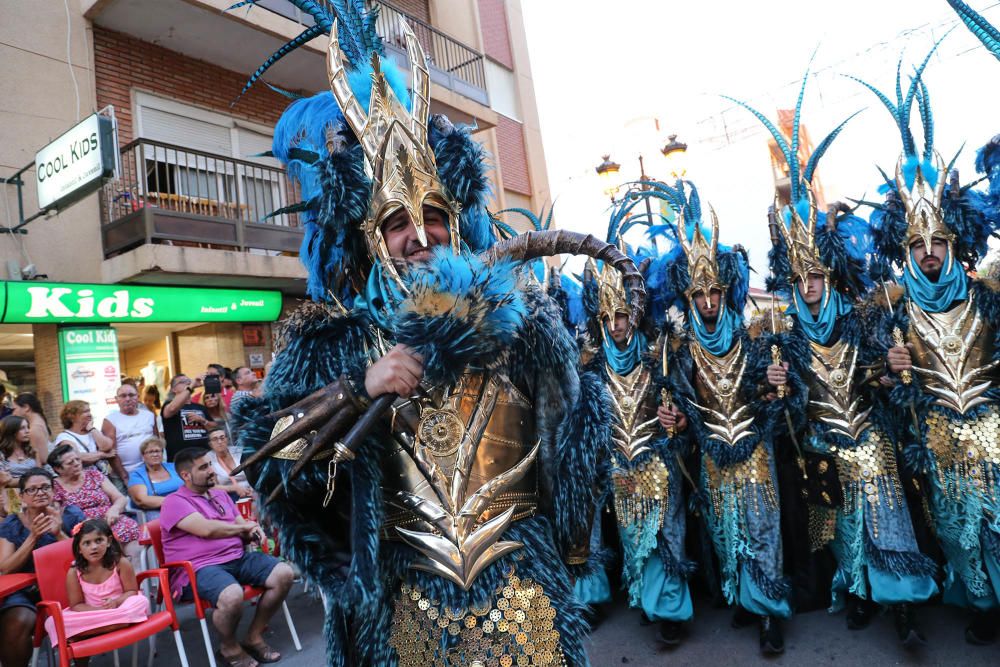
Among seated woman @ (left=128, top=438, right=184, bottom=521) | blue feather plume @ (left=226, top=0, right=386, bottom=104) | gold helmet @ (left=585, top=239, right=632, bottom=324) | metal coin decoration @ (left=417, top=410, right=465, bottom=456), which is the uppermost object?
blue feather plume @ (left=226, top=0, right=386, bottom=104)

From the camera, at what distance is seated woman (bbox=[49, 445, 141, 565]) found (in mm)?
4590

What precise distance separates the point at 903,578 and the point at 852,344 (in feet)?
4.19

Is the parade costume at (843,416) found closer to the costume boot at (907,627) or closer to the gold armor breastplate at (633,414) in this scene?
the costume boot at (907,627)

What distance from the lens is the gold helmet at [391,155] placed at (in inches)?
74.9

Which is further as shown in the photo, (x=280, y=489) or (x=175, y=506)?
(x=175, y=506)

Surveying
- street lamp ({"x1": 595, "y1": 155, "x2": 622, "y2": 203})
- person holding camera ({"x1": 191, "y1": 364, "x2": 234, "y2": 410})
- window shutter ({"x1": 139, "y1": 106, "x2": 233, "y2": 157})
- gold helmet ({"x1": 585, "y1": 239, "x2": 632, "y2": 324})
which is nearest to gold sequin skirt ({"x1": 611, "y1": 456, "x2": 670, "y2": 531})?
gold helmet ({"x1": 585, "y1": 239, "x2": 632, "y2": 324})

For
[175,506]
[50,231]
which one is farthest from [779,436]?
[50,231]

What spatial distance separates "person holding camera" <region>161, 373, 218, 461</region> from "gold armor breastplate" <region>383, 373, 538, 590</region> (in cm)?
501

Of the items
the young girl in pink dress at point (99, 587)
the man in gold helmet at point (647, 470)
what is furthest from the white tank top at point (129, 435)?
the man in gold helmet at point (647, 470)

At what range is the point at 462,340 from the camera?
5.17ft

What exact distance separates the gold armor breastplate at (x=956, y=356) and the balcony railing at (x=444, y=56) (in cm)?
940

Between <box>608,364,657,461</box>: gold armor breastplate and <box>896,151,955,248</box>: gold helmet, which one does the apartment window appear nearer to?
<box>608,364,657,461</box>: gold armor breastplate

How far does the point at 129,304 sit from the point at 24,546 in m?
4.70

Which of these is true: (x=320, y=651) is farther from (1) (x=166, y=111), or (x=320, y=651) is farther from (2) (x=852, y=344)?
(1) (x=166, y=111)
